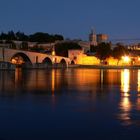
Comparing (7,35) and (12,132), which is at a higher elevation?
(7,35)

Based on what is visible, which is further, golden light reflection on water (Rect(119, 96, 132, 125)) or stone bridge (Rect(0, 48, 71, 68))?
stone bridge (Rect(0, 48, 71, 68))

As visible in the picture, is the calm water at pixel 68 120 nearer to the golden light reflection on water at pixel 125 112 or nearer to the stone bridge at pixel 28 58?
the golden light reflection on water at pixel 125 112

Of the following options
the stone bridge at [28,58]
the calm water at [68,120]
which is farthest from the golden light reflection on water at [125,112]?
the stone bridge at [28,58]

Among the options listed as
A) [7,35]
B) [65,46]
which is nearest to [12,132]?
[65,46]

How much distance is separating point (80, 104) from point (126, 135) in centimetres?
764

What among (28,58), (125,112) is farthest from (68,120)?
(28,58)

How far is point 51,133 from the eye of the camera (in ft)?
41.3

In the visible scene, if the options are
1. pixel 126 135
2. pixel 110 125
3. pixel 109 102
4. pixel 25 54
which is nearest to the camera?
pixel 126 135

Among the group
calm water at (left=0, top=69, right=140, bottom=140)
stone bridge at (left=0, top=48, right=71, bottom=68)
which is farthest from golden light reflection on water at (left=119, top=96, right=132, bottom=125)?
stone bridge at (left=0, top=48, right=71, bottom=68)

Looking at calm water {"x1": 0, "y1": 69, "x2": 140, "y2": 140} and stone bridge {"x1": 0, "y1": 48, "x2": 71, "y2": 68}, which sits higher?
stone bridge {"x1": 0, "y1": 48, "x2": 71, "y2": 68}

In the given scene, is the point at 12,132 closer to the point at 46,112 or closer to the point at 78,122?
the point at 78,122

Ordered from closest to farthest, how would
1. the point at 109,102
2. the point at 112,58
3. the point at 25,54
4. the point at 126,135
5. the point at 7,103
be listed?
the point at 126,135 < the point at 7,103 < the point at 109,102 < the point at 25,54 < the point at 112,58

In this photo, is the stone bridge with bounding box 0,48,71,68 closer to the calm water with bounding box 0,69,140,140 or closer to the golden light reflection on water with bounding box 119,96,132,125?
the golden light reflection on water with bounding box 119,96,132,125

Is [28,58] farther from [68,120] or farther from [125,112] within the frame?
[68,120]
